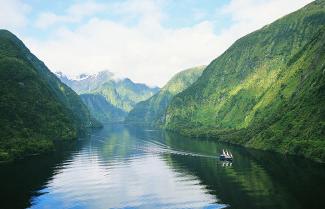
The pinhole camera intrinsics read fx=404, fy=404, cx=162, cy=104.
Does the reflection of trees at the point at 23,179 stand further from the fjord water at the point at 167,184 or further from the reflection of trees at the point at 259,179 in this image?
the reflection of trees at the point at 259,179

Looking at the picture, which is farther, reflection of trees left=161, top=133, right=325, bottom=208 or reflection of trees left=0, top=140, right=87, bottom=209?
reflection of trees left=0, top=140, right=87, bottom=209

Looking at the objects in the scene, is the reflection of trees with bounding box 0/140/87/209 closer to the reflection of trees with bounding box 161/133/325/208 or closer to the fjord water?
the fjord water

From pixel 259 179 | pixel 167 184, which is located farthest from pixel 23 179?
pixel 259 179

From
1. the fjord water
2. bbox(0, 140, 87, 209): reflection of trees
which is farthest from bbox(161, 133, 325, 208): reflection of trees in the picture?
bbox(0, 140, 87, 209): reflection of trees

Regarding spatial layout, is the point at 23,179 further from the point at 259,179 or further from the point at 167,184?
the point at 259,179

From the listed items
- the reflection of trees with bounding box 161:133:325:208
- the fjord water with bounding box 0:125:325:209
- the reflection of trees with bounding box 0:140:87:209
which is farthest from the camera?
the reflection of trees with bounding box 0:140:87:209

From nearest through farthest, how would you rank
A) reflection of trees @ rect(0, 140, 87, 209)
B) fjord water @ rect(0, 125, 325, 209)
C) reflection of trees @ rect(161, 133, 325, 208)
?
1. reflection of trees @ rect(161, 133, 325, 208)
2. fjord water @ rect(0, 125, 325, 209)
3. reflection of trees @ rect(0, 140, 87, 209)
